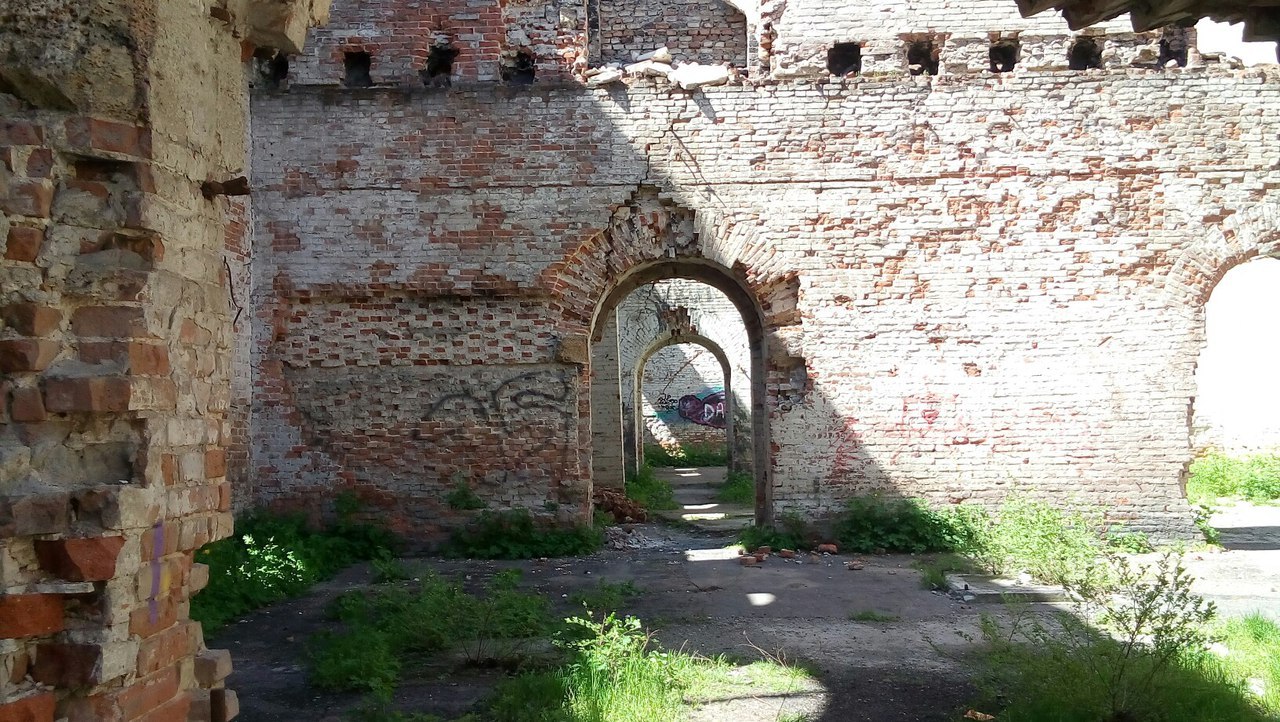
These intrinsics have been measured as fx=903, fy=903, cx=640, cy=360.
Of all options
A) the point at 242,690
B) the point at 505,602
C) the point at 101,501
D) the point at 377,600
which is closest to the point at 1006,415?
the point at 505,602

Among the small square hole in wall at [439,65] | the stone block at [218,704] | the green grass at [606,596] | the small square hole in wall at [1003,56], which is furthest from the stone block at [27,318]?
Answer: the small square hole in wall at [1003,56]

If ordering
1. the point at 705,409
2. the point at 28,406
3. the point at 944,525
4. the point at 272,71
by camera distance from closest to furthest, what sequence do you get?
the point at 28,406 < the point at 944,525 < the point at 272,71 < the point at 705,409

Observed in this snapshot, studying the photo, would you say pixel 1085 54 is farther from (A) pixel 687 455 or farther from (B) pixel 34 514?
(A) pixel 687 455

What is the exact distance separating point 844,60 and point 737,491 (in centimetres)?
731

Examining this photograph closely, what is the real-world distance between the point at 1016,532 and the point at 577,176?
5.17m

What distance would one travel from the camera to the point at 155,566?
2.64 m

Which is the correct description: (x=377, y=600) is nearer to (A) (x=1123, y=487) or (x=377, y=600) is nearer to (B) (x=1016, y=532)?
(B) (x=1016, y=532)

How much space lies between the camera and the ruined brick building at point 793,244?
859cm

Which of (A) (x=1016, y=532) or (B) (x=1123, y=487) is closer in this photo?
(A) (x=1016, y=532)

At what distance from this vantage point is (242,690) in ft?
15.8

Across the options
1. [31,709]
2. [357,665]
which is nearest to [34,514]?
[31,709]

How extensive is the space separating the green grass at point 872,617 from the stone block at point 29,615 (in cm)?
501

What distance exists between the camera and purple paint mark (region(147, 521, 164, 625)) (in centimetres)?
262

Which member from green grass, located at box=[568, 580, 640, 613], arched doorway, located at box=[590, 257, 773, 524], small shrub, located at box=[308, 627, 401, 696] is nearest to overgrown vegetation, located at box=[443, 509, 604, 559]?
green grass, located at box=[568, 580, 640, 613]
